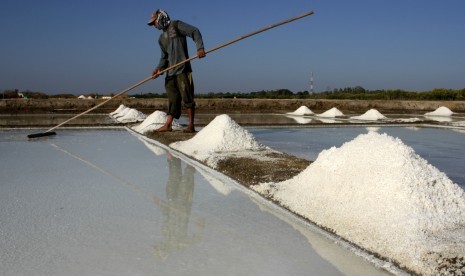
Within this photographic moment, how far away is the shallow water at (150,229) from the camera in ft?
3.80

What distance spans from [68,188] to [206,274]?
1234 millimetres

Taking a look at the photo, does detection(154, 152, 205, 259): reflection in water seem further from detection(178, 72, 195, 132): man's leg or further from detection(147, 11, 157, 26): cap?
detection(147, 11, 157, 26): cap

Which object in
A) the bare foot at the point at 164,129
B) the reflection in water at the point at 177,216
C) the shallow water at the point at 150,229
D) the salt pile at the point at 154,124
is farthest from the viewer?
the salt pile at the point at 154,124

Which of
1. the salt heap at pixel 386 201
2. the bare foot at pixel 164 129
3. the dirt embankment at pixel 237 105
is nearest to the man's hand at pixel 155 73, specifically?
the bare foot at pixel 164 129

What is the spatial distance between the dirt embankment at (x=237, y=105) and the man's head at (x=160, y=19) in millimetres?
8141

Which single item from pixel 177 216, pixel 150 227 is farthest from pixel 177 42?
pixel 150 227

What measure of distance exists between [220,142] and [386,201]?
1.87 m

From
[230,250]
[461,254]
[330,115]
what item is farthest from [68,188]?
[330,115]

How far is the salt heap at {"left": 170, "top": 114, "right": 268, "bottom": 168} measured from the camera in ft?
10.5

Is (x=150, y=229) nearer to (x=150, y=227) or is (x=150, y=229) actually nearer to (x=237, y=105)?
(x=150, y=227)

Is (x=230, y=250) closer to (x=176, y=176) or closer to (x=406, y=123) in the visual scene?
(x=176, y=176)

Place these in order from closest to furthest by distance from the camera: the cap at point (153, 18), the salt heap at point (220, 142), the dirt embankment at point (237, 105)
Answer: the salt heap at point (220, 142) → the cap at point (153, 18) → the dirt embankment at point (237, 105)

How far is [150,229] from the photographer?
1457mm

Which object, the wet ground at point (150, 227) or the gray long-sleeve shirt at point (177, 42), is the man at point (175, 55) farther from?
the wet ground at point (150, 227)
